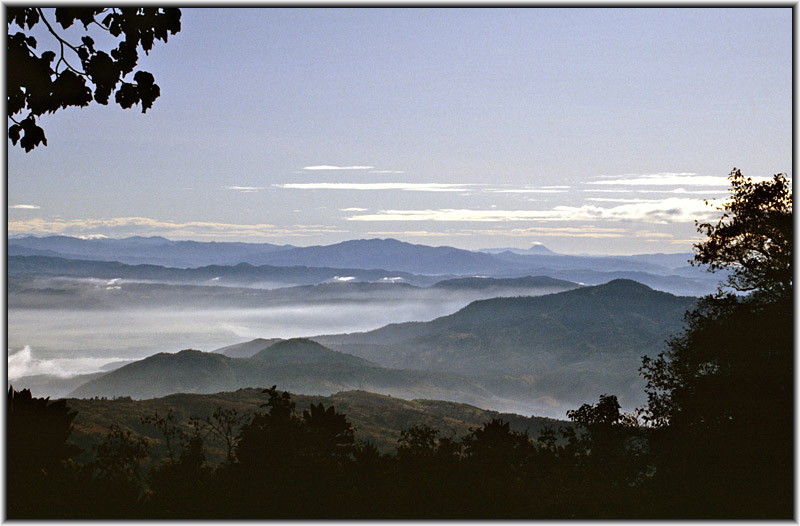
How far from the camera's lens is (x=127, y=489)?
1881cm

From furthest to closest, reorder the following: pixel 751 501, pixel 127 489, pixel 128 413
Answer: pixel 128 413, pixel 751 501, pixel 127 489

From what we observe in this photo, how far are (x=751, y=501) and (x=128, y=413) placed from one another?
136 meters

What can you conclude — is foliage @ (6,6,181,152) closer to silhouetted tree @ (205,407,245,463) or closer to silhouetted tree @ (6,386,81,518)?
silhouetted tree @ (6,386,81,518)

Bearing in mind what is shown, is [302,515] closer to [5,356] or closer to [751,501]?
[5,356]

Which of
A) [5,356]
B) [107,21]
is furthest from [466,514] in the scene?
[107,21]

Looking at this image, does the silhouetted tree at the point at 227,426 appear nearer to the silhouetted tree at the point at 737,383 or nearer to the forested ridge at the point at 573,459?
the forested ridge at the point at 573,459

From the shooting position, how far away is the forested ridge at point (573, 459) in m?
18.1

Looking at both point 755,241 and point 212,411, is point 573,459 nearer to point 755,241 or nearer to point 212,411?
point 755,241

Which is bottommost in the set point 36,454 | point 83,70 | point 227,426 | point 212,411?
point 212,411

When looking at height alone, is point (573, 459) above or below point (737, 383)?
below

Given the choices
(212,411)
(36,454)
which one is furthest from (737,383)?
(212,411)

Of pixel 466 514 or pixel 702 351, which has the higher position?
pixel 702 351

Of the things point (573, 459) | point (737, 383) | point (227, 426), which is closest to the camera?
point (737, 383)

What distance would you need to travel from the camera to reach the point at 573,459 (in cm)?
3048
